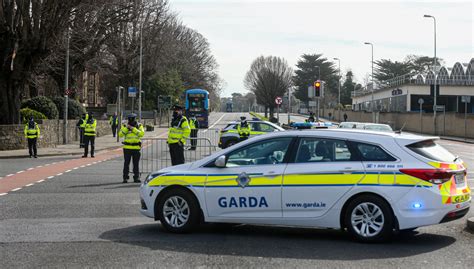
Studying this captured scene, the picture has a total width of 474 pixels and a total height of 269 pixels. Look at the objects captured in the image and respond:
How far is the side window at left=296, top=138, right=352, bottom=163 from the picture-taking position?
8352 mm

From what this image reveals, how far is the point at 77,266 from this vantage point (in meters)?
6.94

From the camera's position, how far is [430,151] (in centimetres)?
825

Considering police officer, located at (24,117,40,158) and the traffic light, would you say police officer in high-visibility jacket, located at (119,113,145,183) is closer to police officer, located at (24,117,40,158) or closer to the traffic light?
police officer, located at (24,117,40,158)

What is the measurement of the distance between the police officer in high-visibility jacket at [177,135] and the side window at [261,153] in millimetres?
6217

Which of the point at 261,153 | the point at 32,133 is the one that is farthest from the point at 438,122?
the point at 261,153

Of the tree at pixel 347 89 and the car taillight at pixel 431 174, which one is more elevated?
the tree at pixel 347 89

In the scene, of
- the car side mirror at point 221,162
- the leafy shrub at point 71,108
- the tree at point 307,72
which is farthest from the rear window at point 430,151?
the tree at point 307,72

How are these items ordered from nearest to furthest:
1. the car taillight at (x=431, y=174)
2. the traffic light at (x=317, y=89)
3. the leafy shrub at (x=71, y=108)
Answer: the car taillight at (x=431, y=174) → the traffic light at (x=317, y=89) → the leafy shrub at (x=71, y=108)

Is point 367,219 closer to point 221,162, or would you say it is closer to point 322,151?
point 322,151

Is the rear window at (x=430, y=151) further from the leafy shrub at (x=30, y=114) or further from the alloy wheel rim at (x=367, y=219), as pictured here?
the leafy shrub at (x=30, y=114)

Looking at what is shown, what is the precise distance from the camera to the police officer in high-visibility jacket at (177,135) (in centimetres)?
1484

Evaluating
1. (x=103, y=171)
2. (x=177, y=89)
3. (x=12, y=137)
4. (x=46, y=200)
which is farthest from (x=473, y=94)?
(x=46, y=200)

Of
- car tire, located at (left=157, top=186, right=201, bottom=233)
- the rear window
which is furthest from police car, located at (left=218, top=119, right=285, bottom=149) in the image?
the rear window

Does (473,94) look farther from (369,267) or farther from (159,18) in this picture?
(369,267)
